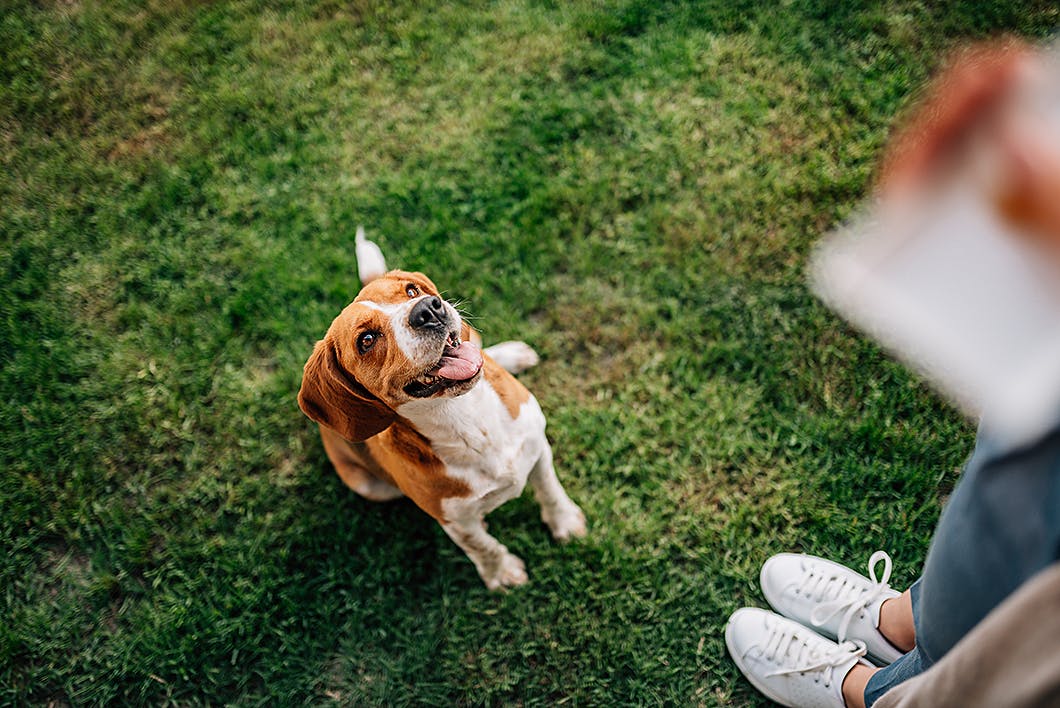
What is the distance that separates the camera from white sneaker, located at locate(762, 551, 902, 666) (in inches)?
103

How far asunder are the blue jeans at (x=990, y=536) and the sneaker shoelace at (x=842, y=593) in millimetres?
1044

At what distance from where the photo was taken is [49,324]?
3.84 meters

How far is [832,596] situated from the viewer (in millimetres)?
2705

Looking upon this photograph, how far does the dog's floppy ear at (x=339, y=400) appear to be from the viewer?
2.27 metres

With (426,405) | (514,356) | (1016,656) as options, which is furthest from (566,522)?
(1016,656)

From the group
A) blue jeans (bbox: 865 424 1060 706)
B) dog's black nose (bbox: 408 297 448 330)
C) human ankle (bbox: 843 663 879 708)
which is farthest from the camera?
human ankle (bbox: 843 663 879 708)

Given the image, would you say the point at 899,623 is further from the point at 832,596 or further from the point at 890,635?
the point at 832,596

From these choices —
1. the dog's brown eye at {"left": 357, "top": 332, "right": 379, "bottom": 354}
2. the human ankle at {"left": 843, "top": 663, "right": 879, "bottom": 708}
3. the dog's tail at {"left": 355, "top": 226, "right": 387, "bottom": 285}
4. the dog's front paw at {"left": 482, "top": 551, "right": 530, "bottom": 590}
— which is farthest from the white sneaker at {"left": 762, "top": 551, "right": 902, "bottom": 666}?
the dog's tail at {"left": 355, "top": 226, "right": 387, "bottom": 285}

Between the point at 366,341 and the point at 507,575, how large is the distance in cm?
131

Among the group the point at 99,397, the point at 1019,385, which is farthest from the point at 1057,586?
the point at 99,397

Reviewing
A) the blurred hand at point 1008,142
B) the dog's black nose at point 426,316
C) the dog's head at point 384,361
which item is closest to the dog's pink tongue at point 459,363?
the dog's head at point 384,361

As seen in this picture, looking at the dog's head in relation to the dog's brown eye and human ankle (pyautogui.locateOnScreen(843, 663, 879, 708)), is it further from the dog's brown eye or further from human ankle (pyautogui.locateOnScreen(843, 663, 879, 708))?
human ankle (pyautogui.locateOnScreen(843, 663, 879, 708))

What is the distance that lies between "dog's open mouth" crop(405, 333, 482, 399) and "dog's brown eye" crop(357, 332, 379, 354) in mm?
180

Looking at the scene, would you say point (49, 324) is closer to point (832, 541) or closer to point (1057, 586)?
point (832, 541)
